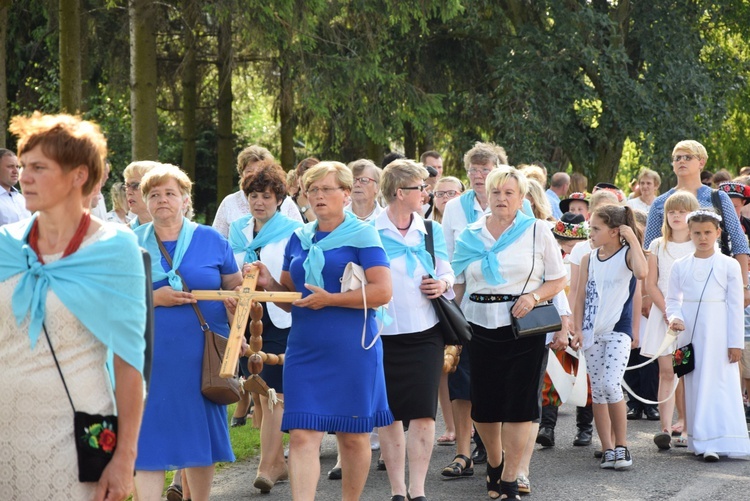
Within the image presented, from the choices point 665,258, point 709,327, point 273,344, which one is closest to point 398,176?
point 273,344

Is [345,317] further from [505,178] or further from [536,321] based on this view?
[505,178]

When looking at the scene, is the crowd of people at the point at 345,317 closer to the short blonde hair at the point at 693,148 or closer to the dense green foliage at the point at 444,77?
the short blonde hair at the point at 693,148

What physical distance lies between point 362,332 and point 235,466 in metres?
2.69

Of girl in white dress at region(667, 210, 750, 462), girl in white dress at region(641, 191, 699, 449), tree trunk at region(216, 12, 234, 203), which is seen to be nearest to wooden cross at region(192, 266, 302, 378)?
girl in white dress at region(667, 210, 750, 462)

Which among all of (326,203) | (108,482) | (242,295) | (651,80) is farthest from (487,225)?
(651,80)

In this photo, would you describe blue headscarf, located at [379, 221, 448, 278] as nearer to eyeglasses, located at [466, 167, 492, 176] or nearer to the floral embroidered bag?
eyeglasses, located at [466, 167, 492, 176]

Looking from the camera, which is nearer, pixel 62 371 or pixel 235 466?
pixel 62 371

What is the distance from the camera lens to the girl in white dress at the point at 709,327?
9000 millimetres

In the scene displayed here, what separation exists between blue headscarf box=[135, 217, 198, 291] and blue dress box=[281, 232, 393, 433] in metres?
0.67

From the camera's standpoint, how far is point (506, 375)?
7.64 m

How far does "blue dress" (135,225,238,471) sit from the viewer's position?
607 cm

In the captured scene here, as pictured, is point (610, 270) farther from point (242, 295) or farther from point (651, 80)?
point (651, 80)

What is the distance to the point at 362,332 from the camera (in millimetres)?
6402

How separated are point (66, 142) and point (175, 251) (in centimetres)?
250
